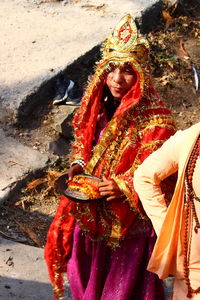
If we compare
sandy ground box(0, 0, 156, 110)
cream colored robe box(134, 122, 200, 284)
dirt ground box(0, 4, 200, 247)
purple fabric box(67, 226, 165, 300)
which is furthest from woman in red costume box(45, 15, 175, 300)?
sandy ground box(0, 0, 156, 110)

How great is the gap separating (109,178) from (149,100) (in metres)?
0.50

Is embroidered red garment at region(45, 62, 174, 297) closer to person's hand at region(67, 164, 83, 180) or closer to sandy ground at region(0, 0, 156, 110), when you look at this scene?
person's hand at region(67, 164, 83, 180)

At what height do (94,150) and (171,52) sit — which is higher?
(94,150)

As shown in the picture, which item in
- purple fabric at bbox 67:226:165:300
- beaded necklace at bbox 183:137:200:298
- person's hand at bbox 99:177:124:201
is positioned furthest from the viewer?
purple fabric at bbox 67:226:165:300

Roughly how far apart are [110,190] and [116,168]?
0.17 m

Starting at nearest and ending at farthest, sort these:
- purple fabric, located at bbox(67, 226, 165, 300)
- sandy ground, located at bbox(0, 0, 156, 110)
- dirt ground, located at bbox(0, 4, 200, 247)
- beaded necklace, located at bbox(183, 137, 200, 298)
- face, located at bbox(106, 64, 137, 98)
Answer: beaded necklace, located at bbox(183, 137, 200, 298) → face, located at bbox(106, 64, 137, 98) → purple fabric, located at bbox(67, 226, 165, 300) → dirt ground, located at bbox(0, 4, 200, 247) → sandy ground, located at bbox(0, 0, 156, 110)

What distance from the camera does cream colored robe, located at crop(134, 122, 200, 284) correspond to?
328cm

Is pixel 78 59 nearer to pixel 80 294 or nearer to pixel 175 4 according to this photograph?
pixel 175 4

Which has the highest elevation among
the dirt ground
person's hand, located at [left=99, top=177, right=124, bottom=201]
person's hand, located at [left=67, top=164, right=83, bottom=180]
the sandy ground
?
person's hand, located at [left=99, top=177, right=124, bottom=201]

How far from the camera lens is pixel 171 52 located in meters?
8.45

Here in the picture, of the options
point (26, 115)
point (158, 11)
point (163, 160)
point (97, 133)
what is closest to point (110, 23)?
point (158, 11)

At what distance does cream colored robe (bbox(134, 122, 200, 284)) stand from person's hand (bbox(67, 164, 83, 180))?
74 centimetres

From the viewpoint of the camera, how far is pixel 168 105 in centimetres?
780

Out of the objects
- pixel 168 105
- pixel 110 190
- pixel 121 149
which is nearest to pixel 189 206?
pixel 110 190
